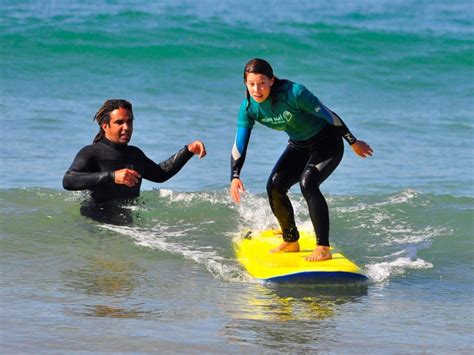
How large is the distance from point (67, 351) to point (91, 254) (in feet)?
8.52

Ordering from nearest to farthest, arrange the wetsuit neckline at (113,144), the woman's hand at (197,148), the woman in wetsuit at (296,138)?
the woman in wetsuit at (296,138)
the woman's hand at (197,148)
the wetsuit neckline at (113,144)

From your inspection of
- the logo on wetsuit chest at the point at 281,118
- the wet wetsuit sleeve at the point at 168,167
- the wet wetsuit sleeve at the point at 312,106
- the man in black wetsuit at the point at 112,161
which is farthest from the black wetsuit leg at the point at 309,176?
the wet wetsuit sleeve at the point at 168,167

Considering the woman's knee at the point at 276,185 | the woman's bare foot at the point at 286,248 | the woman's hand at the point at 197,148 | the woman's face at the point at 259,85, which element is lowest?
the woman's bare foot at the point at 286,248

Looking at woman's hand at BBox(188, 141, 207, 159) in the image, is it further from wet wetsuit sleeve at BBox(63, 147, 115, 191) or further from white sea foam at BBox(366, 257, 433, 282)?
white sea foam at BBox(366, 257, 433, 282)

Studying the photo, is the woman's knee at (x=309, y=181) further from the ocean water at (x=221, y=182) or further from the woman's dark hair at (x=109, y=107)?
the woman's dark hair at (x=109, y=107)

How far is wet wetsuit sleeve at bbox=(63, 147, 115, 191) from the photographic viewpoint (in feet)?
25.6

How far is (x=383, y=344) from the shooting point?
5637 millimetres

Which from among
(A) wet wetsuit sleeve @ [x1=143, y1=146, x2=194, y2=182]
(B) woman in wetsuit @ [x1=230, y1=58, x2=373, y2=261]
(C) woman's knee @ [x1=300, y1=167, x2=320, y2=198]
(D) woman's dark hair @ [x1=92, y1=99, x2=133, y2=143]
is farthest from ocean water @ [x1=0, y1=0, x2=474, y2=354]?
(D) woman's dark hair @ [x1=92, y1=99, x2=133, y2=143]

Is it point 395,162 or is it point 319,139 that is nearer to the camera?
point 319,139

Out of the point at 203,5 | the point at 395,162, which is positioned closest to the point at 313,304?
the point at 395,162

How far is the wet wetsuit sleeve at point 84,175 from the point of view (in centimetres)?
779

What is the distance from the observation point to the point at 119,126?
824cm

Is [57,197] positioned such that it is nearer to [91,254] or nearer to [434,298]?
[91,254]

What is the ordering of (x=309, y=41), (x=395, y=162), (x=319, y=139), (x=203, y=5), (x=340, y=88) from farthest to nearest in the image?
(x=203, y=5) < (x=309, y=41) < (x=340, y=88) < (x=395, y=162) < (x=319, y=139)
